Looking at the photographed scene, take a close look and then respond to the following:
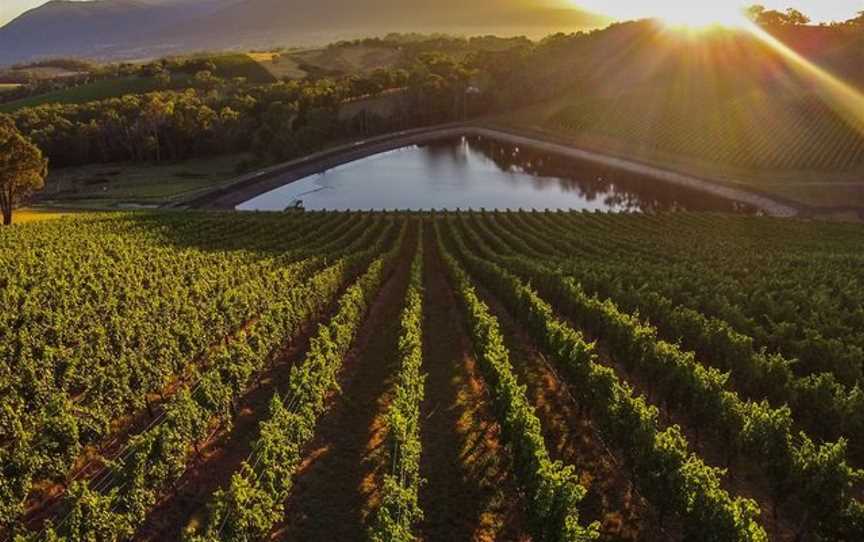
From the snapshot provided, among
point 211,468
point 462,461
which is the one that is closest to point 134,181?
point 211,468

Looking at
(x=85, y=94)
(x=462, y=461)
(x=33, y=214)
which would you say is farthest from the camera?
(x=85, y=94)

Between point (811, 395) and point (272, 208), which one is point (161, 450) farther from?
point (272, 208)

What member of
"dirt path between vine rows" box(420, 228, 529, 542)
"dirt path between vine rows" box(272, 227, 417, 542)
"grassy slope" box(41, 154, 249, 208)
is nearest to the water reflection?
"grassy slope" box(41, 154, 249, 208)

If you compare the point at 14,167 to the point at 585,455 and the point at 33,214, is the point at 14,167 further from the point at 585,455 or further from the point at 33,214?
the point at 585,455

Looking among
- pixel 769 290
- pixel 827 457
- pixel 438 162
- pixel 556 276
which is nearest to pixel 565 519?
pixel 827 457

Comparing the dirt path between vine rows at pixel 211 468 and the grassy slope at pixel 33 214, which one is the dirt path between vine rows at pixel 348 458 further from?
the grassy slope at pixel 33 214

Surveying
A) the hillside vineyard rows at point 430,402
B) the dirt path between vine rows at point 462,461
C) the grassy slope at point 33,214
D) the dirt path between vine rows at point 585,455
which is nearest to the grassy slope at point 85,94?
the grassy slope at point 33,214
